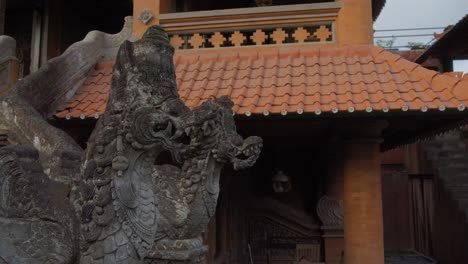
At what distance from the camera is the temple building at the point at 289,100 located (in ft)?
15.7

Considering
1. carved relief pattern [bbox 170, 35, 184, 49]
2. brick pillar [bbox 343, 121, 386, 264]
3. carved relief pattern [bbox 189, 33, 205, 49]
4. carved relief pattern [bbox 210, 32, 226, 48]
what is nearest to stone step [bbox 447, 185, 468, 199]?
brick pillar [bbox 343, 121, 386, 264]

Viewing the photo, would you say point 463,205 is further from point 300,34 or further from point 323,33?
point 300,34

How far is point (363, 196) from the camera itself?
5.34 m

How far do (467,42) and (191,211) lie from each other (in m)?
10.8

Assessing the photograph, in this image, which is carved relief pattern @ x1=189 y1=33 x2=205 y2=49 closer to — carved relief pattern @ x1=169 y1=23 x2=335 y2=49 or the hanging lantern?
carved relief pattern @ x1=169 y1=23 x2=335 y2=49

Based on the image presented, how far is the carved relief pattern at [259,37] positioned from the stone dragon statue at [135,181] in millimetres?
2897

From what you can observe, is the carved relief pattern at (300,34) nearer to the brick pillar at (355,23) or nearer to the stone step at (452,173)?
the brick pillar at (355,23)

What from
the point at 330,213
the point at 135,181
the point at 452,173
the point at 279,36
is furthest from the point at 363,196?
the point at 452,173

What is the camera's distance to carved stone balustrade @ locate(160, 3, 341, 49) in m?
5.80

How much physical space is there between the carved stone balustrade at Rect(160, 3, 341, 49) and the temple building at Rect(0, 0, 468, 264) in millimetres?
14

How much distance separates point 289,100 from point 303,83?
1.38 feet

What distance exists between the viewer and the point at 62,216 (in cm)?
292

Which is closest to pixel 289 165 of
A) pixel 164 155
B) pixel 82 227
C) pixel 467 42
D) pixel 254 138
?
pixel 164 155

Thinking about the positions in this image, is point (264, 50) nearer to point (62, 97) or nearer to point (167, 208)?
point (62, 97)
